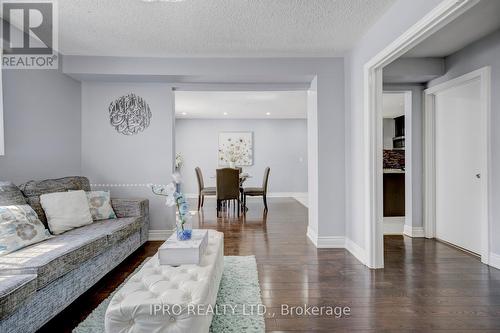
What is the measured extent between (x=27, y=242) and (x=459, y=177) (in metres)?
4.43

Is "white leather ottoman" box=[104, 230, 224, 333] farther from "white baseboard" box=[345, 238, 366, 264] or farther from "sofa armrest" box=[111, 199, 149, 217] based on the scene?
"white baseboard" box=[345, 238, 366, 264]

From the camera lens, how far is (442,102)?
3.50 meters

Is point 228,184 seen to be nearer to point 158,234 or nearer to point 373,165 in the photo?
point 158,234

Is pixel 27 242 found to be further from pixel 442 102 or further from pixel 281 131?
pixel 281 131

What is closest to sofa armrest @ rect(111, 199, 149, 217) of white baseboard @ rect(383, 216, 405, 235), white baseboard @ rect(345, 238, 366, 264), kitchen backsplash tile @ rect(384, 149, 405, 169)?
white baseboard @ rect(345, 238, 366, 264)

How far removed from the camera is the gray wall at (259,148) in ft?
26.2

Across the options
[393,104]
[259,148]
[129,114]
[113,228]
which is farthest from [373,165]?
[259,148]

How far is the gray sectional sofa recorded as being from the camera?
4.58 ft

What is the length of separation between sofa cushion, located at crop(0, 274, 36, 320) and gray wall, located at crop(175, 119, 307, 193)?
6.49m

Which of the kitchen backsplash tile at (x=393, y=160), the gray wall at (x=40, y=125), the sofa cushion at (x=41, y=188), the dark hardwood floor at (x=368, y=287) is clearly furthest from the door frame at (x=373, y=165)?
the gray wall at (x=40, y=125)

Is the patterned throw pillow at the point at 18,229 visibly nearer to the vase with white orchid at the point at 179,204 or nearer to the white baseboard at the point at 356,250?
the vase with white orchid at the point at 179,204

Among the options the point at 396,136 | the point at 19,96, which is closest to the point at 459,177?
the point at 19,96

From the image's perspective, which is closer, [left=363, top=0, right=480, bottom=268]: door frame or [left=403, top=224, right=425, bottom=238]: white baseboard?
[left=363, top=0, right=480, bottom=268]: door frame

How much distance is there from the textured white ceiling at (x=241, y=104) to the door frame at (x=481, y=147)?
2.13 m
